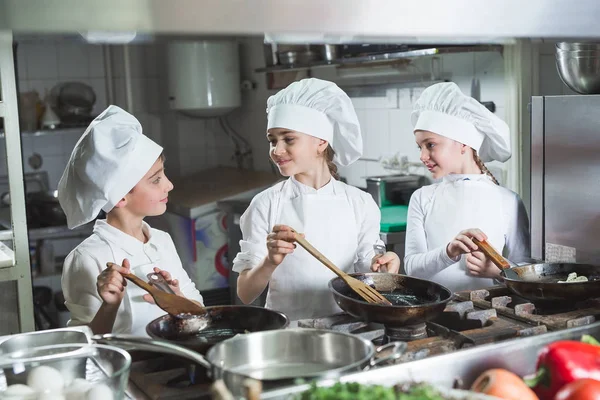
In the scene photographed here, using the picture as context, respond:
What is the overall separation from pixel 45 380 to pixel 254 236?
1247 millimetres

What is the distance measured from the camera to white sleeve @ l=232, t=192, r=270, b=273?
202cm

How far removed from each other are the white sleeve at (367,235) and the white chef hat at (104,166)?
70 cm

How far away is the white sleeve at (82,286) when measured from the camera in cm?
176

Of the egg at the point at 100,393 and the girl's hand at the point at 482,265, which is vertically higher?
the egg at the point at 100,393

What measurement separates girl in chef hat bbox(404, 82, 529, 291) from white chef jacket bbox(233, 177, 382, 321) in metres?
0.22

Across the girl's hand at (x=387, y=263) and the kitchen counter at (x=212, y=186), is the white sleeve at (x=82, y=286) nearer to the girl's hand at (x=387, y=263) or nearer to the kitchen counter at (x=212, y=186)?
the girl's hand at (x=387, y=263)

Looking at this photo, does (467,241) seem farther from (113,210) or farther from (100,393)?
(100,393)

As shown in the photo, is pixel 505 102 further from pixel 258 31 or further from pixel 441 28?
pixel 258 31

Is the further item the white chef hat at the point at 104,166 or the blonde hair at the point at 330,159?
the blonde hair at the point at 330,159

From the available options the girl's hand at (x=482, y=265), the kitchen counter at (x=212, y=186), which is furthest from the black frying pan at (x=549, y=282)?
the kitchen counter at (x=212, y=186)

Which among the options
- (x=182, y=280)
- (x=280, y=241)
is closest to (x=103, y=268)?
(x=182, y=280)

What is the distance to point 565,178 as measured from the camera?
192 centimetres

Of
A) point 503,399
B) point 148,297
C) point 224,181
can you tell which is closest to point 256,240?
point 148,297

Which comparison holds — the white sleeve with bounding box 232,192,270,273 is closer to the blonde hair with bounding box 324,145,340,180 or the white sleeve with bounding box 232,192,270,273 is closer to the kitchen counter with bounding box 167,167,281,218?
the blonde hair with bounding box 324,145,340,180
